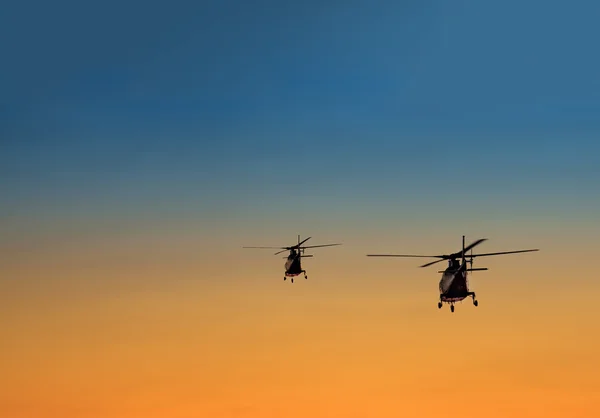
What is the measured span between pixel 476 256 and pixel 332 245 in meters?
43.3

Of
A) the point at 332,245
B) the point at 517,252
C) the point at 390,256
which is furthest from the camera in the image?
the point at 332,245

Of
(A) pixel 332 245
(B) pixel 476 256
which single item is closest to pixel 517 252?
(B) pixel 476 256

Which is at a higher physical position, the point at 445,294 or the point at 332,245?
the point at 332,245

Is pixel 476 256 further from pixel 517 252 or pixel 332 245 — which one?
pixel 332 245

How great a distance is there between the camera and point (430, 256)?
148 metres

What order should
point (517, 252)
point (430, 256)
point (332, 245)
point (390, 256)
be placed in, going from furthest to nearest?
1. point (332, 245)
2. point (430, 256)
3. point (390, 256)
4. point (517, 252)

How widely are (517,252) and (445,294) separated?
2152 centimetres

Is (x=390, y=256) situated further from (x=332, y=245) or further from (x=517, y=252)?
(x=332, y=245)

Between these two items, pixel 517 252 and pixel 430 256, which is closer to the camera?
pixel 517 252

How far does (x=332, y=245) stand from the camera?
182m

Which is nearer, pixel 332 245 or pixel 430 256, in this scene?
pixel 430 256

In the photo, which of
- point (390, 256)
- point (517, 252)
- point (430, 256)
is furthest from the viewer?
point (430, 256)

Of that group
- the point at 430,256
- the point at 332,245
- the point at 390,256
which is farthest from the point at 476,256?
the point at 332,245

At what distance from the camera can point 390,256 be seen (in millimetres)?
136875
